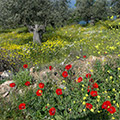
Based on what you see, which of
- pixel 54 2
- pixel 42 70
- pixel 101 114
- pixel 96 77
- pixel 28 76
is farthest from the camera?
pixel 54 2

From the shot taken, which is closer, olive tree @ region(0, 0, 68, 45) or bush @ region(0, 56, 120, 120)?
bush @ region(0, 56, 120, 120)

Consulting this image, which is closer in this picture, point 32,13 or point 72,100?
point 72,100

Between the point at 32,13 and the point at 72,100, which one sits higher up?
the point at 32,13

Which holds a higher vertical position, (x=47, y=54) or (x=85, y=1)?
(x=85, y=1)

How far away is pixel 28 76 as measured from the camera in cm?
472

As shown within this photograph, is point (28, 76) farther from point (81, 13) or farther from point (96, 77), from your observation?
point (81, 13)

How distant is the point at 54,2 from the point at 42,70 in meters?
10.3

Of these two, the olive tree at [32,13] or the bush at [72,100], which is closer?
the bush at [72,100]

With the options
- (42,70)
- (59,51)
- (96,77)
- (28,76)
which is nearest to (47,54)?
(59,51)

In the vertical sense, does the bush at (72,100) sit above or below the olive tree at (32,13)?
below

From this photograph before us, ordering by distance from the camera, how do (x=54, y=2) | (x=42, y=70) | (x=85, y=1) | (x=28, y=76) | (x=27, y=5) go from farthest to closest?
(x=85, y=1) → (x=54, y=2) → (x=27, y=5) → (x=42, y=70) → (x=28, y=76)

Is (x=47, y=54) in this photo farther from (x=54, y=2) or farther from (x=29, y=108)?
(x=54, y=2)

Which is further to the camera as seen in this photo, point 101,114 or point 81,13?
point 81,13

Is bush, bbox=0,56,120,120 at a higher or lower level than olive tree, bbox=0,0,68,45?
lower
